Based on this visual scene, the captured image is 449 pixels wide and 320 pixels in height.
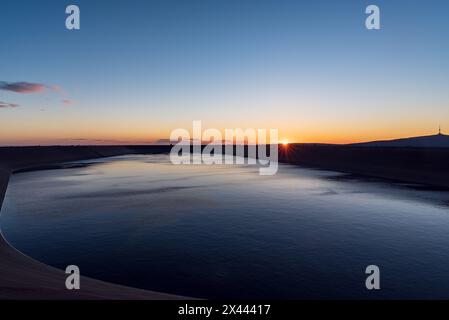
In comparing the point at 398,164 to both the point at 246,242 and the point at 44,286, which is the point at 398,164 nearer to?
the point at 246,242

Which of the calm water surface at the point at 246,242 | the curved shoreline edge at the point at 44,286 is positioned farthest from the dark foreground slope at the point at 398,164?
the curved shoreline edge at the point at 44,286

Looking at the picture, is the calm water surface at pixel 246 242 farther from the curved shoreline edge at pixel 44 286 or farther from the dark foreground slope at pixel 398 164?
the dark foreground slope at pixel 398 164

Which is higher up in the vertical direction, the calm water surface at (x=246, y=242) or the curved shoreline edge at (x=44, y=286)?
the curved shoreline edge at (x=44, y=286)

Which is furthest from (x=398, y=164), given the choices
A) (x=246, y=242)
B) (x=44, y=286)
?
(x=44, y=286)

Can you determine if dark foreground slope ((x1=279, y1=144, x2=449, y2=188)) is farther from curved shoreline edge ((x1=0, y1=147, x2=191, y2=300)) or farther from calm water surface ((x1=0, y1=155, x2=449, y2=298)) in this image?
curved shoreline edge ((x1=0, y1=147, x2=191, y2=300))

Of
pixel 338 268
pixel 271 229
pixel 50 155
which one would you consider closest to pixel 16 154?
pixel 50 155

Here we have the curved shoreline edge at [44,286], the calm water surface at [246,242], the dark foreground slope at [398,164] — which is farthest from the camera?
the dark foreground slope at [398,164]
